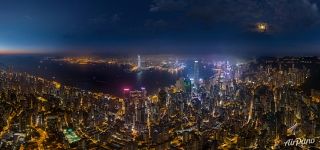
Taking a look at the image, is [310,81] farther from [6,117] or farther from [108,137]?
[6,117]

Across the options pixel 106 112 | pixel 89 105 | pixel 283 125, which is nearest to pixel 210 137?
pixel 283 125

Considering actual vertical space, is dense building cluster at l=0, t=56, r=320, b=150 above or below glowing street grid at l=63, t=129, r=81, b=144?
above

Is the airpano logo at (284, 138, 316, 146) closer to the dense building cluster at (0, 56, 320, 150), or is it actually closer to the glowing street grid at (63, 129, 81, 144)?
the dense building cluster at (0, 56, 320, 150)

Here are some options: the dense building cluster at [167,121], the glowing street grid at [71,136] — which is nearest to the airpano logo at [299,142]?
the dense building cluster at [167,121]

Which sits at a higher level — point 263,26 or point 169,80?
point 263,26

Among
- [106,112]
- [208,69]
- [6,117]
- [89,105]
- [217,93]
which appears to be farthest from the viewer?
[208,69]

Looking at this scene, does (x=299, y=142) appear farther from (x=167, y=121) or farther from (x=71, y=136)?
(x=71, y=136)

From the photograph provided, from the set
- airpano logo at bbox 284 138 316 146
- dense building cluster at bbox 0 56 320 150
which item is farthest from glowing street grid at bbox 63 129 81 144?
airpano logo at bbox 284 138 316 146

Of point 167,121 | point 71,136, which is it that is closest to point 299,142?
point 167,121

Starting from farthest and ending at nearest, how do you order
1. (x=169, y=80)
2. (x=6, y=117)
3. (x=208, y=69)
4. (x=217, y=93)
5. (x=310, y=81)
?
(x=208, y=69) < (x=169, y=80) < (x=310, y=81) < (x=217, y=93) < (x=6, y=117)

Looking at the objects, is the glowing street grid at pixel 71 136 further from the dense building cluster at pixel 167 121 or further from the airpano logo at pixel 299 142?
the airpano logo at pixel 299 142

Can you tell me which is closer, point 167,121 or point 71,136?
point 71,136
